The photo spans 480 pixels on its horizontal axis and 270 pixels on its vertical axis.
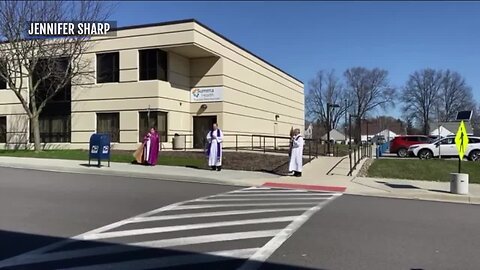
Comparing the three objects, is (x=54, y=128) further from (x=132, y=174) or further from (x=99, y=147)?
(x=132, y=174)

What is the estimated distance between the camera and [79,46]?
96.5 feet

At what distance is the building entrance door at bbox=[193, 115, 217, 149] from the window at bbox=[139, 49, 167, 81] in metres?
3.83

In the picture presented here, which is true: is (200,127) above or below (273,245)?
above

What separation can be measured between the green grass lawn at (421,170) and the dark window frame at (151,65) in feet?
46.3

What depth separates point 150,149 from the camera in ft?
69.5

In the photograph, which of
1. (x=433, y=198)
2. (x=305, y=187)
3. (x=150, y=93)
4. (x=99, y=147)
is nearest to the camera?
(x=433, y=198)

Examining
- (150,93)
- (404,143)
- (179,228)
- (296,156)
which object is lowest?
(179,228)

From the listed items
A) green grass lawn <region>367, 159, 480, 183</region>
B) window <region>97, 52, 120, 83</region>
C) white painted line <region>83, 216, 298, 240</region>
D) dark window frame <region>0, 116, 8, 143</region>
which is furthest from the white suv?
dark window frame <region>0, 116, 8, 143</region>

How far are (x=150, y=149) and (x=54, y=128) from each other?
46.6 feet

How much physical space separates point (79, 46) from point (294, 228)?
2449 cm

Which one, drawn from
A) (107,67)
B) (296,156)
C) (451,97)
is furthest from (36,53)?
(451,97)

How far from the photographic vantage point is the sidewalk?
14.4 metres

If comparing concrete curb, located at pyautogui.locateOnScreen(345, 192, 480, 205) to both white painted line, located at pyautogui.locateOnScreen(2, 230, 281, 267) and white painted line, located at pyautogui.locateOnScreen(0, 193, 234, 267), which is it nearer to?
white painted line, located at pyautogui.locateOnScreen(0, 193, 234, 267)

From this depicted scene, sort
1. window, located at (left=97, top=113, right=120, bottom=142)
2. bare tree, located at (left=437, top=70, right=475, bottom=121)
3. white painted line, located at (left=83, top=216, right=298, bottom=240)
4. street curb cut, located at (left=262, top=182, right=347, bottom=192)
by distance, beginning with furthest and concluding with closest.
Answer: bare tree, located at (left=437, top=70, right=475, bottom=121) → window, located at (left=97, top=113, right=120, bottom=142) → street curb cut, located at (left=262, top=182, right=347, bottom=192) → white painted line, located at (left=83, top=216, right=298, bottom=240)
